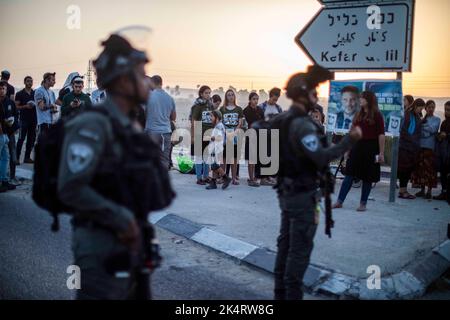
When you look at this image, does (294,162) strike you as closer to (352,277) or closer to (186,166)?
(352,277)

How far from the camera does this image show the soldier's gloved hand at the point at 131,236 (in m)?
2.47

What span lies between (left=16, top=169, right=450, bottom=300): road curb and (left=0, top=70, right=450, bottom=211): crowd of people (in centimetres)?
248

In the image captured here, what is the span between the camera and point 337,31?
8648 millimetres

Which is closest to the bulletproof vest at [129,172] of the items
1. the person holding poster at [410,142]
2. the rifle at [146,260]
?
the rifle at [146,260]

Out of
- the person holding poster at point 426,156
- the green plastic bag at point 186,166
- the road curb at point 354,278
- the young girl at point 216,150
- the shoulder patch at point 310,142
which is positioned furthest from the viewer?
the green plastic bag at point 186,166

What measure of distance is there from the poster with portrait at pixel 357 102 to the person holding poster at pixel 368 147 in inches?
26.1

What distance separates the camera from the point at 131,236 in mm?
2486

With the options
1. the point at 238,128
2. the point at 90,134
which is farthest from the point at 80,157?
the point at 238,128

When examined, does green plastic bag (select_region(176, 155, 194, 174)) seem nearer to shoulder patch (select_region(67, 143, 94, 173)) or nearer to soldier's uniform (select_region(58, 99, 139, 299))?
soldier's uniform (select_region(58, 99, 139, 299))

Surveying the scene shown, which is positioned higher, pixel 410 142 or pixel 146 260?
pixel 410 142

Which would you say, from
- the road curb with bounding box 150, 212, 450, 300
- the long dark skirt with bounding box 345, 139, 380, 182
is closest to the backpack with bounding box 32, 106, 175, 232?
the road curb with bounding box 150, 212, 450, 300

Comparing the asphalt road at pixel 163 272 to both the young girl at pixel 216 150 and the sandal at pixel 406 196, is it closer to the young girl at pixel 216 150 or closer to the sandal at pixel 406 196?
the young girl at pixel 216 150

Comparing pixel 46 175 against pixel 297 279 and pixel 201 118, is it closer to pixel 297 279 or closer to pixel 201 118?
pixel 297 279

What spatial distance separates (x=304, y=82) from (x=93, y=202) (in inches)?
79.0
